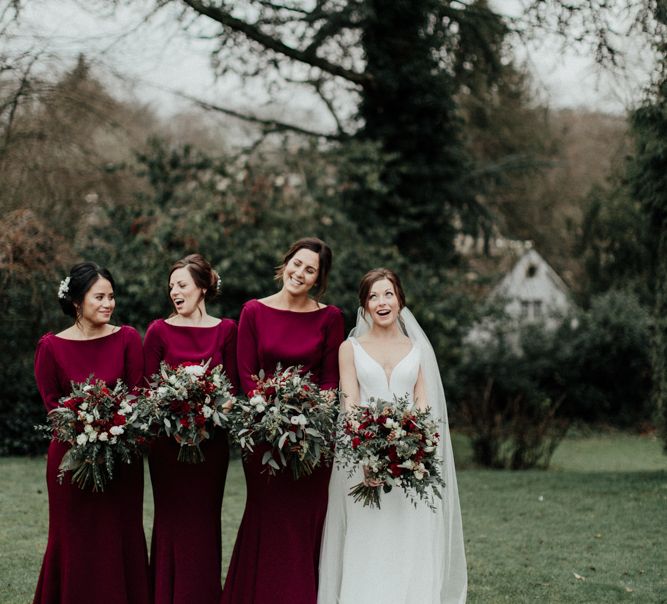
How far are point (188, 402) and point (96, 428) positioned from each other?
521 millimetres

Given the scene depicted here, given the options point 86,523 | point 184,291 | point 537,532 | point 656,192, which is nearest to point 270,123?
point 656,192

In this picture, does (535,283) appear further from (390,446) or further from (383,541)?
(390,446)

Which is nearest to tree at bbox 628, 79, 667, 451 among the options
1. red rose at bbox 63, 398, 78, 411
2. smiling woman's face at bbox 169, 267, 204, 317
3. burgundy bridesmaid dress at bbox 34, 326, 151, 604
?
smiling woman's face at bbox 169, 267, 204, 317

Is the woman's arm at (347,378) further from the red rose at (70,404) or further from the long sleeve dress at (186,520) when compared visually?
the red rose at (70,404)

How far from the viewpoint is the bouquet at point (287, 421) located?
4.75 meters

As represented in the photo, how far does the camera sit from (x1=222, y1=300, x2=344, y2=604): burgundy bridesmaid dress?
518 centimetres

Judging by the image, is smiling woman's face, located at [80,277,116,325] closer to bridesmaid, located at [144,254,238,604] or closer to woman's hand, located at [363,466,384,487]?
bridesmaid, located at [144,254,238,604]

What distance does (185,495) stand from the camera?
17.0 feet

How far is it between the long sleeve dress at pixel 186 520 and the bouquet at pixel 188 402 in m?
0.33

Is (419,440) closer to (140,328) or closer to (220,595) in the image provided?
(220,595)

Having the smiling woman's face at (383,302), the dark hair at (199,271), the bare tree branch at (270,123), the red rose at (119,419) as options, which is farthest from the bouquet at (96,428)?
the bare tree branch at (270,123)

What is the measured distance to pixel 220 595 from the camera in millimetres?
5273

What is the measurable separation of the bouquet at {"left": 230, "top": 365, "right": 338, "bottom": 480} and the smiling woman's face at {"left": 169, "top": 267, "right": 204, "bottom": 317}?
76cm

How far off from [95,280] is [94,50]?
8.61m
